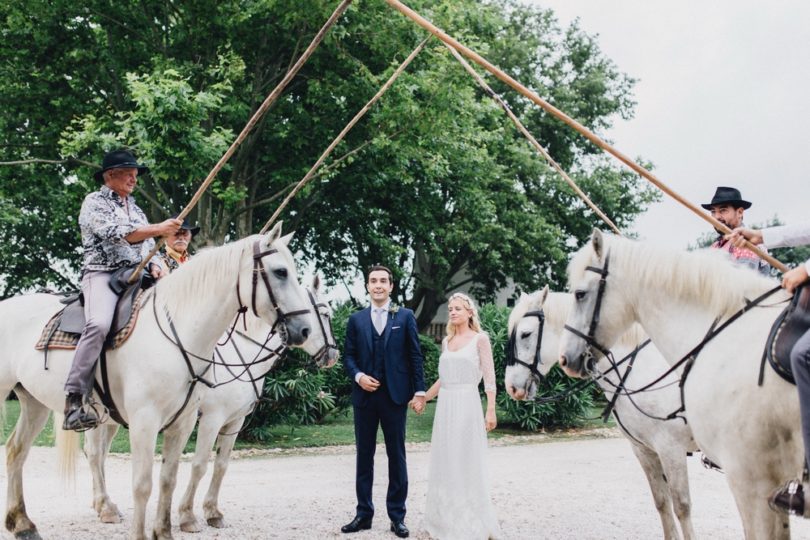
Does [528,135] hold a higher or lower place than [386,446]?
higher

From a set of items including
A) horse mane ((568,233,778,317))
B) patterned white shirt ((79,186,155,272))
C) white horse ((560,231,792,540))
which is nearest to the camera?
white horse ((560,231,792,540))

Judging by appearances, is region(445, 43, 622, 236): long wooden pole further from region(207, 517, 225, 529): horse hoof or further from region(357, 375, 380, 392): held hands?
region(207, 517, 225, 529): horse hoof

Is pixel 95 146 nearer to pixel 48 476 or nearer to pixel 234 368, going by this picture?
pixel 48 476

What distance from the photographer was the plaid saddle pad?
5.84m

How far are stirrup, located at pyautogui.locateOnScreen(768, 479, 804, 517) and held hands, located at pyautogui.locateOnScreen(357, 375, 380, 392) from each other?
4.06 metres

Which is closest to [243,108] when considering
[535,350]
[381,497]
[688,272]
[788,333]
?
[381,497]

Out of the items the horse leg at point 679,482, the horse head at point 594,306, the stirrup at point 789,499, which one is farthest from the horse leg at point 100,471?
the stirrup at point 789,499

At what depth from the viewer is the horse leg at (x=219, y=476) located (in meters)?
7.54

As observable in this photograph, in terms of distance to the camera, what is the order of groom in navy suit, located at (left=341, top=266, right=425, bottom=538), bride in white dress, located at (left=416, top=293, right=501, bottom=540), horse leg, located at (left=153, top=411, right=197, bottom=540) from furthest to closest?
groom in navy suit, located at (left=341, top=266, right=425, bottom=538) → bride in white dress, located at (left=416, top=293, right=501, bottom=540) → horse leg, located at (left=153, top=411, right=197, bottom=540)

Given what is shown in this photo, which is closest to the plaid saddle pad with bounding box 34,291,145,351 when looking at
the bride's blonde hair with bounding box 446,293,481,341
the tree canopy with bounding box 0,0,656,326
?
the bride's blonde hair with bounding box 446,293,481,341

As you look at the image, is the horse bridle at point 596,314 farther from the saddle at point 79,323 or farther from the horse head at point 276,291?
the saddle at point 79,323

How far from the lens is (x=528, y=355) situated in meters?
Answer: 7.75

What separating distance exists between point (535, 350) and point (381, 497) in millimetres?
3127

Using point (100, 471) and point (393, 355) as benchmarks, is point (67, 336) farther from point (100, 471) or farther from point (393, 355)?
point (393, 355)
